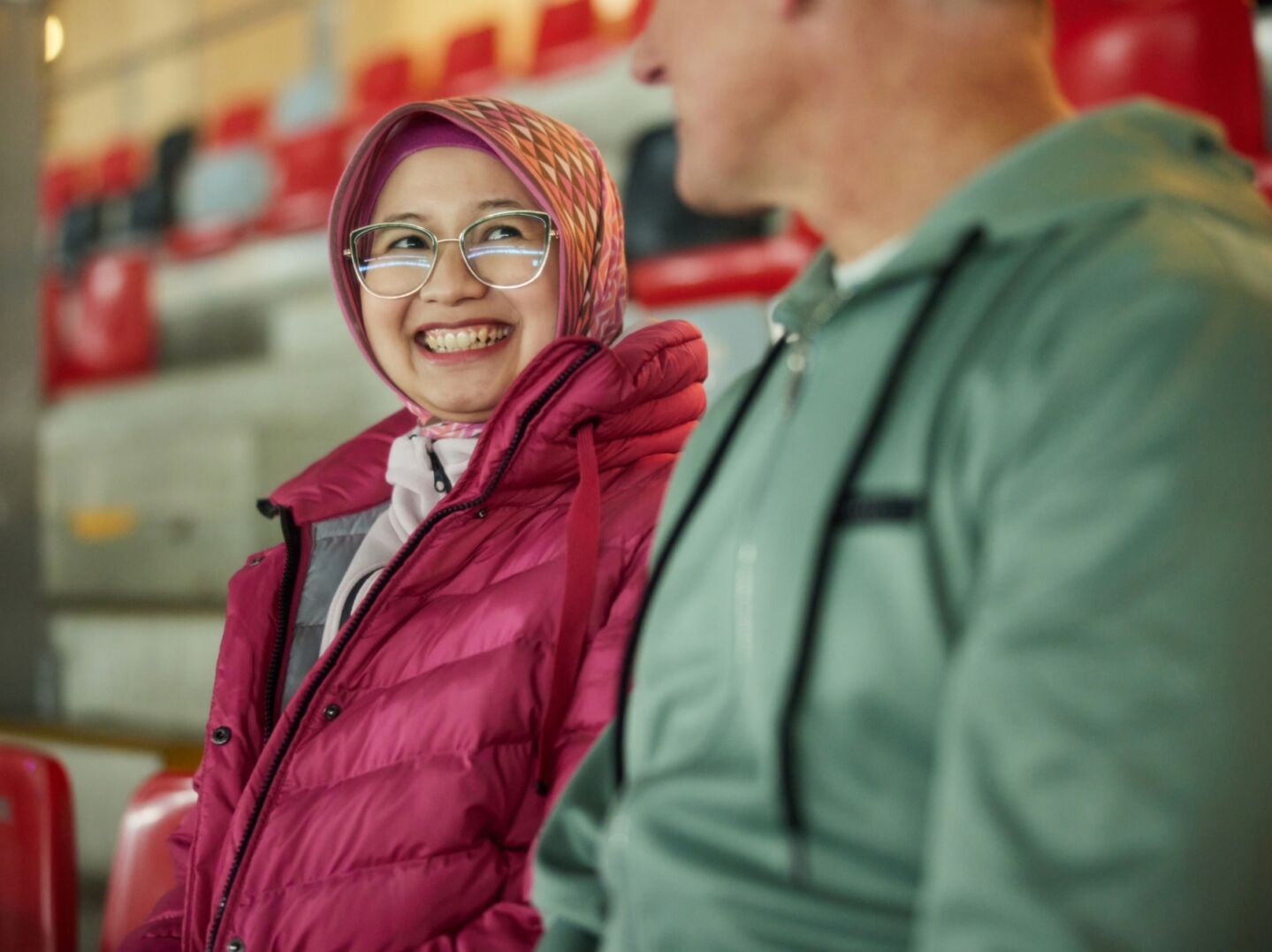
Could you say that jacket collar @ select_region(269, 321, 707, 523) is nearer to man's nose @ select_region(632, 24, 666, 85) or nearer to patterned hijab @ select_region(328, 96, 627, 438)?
patterned hijab @ select_region(328, 96, 627, 438)

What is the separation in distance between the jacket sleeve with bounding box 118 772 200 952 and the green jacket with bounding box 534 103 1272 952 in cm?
64

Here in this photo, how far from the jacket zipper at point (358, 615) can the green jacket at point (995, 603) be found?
38 cm

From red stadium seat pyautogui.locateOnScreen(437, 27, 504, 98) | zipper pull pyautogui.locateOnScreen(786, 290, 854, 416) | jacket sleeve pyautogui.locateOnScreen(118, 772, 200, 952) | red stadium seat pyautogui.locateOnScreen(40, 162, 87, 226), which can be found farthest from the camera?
red stadium seat pyautogui.locateOnScreen(40, 162, 87, 226)

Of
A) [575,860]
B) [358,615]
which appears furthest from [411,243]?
[575,860]

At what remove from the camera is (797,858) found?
22.3 inches

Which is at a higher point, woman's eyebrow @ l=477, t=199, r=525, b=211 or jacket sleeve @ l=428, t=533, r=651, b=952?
woman's eyebrow @ l=477, t=199, r=525, b=211

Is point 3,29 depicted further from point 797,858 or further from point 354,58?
point 797,858

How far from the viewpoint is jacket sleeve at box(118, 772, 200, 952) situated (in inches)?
45.1

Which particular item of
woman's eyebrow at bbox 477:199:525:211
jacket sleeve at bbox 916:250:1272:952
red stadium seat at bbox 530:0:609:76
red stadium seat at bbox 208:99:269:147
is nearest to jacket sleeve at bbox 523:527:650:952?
jacket sleeve at bbox 916:250:1272:952

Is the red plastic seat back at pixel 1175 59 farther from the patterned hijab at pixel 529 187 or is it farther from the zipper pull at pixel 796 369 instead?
the zipper pull at pixel 796 369

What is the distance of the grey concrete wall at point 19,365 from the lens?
3.65m

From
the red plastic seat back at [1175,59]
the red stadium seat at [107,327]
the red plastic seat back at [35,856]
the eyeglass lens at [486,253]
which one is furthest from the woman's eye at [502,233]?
the red stadium seat at [107,327]

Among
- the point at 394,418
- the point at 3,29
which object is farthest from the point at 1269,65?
the point at 3,29

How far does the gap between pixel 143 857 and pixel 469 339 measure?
2.24 ft
